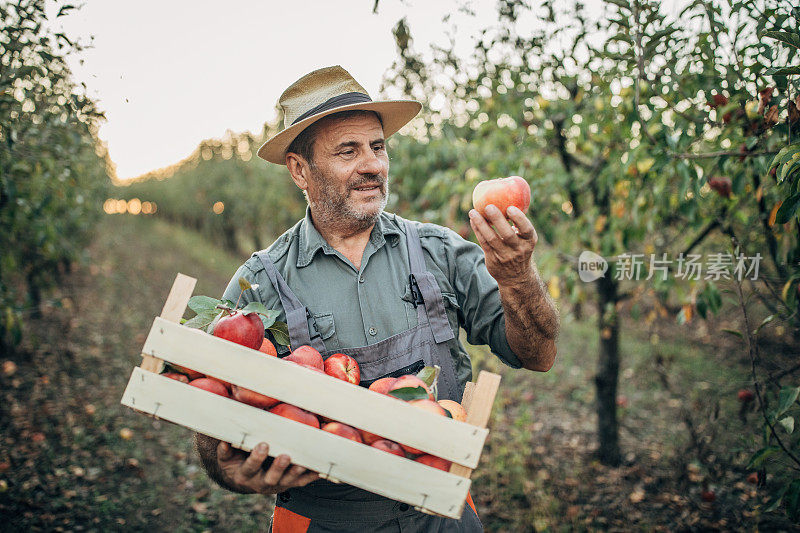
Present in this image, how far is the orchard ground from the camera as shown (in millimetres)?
3568

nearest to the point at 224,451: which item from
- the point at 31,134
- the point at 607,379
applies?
the point at 31,134

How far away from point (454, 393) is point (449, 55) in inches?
87.1

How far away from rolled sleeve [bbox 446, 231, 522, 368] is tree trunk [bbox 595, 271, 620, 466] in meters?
2.36

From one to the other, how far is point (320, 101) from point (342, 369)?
1.03 metres

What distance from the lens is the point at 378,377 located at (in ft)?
5.46

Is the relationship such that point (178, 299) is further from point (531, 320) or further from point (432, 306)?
point (531, 320)

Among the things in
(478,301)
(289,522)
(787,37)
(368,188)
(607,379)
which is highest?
(787,37)

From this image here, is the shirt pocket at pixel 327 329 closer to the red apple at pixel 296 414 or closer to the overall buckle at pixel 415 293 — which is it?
the overall buckle at pixel 415 293

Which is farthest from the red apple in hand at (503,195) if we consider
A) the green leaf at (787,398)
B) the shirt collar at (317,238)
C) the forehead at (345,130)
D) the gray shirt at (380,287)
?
the green leaf at (787,398)

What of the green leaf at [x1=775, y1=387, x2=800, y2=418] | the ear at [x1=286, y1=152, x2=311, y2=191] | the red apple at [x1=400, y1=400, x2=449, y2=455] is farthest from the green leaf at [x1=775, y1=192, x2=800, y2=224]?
the ear at [x1=286, y1=152, x2=311, y2=191]

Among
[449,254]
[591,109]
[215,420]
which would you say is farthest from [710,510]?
[215,420]

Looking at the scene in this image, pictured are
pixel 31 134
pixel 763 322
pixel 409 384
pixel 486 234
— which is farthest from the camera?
pixel 31 134

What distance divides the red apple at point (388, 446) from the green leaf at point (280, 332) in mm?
460

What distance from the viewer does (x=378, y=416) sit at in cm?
118
